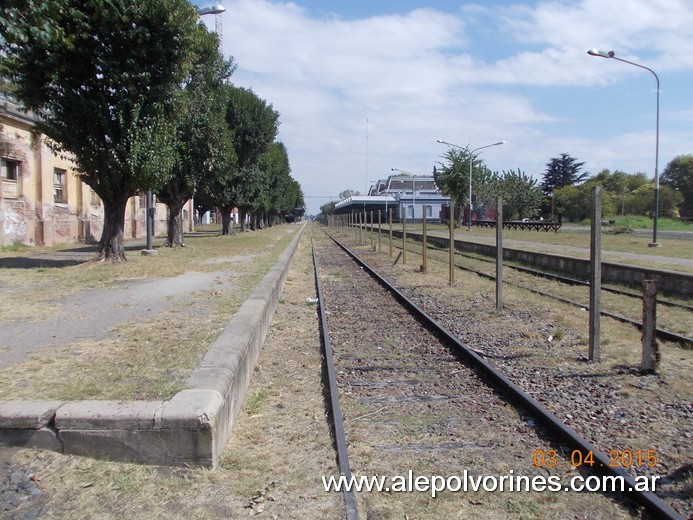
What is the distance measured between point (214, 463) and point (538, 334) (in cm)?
557

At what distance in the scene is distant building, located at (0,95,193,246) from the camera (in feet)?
69.4

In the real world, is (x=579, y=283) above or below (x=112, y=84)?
below

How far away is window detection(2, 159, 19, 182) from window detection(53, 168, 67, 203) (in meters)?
2.79

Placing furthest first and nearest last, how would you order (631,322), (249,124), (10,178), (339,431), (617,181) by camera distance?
(617,181) → (249,124) → (10,178) → (631,322) → (339,431)

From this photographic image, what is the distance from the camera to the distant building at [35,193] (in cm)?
2114

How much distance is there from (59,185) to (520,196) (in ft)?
210

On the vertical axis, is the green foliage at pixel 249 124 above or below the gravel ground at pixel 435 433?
above

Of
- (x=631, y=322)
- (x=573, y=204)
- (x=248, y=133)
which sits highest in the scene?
(x=248, y=133)

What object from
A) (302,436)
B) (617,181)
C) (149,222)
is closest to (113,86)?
(149,222)

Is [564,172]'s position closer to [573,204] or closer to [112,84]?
[573,204]

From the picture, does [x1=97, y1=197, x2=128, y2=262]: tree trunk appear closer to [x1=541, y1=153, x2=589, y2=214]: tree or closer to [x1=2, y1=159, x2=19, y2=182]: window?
[x1=2, y1=159, x2=19, y2=182]: window

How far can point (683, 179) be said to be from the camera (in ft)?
290

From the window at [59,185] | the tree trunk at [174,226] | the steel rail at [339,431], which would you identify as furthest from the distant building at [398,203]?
the steel rail at [339,431]
